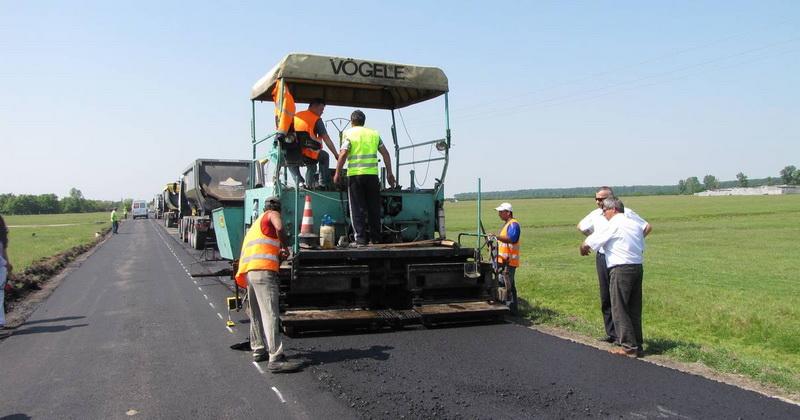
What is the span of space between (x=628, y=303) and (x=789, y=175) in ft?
594

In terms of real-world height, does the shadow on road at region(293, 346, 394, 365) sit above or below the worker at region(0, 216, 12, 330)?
below

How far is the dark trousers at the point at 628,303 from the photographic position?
20.5 ft

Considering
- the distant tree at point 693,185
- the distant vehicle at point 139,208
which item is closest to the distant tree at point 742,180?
the distant tree at point 693,185

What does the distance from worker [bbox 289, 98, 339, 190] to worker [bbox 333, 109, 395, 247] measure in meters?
0.27

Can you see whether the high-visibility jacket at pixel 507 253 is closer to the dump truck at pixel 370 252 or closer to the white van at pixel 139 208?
the dump truck at pixel 370 252

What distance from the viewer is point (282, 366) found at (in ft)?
18.8

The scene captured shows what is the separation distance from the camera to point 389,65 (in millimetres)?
8094

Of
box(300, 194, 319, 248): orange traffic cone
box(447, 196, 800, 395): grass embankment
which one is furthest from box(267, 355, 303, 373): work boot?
box(447, 196, 800, 395): grass embankment

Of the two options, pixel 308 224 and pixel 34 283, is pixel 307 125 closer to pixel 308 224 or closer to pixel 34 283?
pixel 308 224

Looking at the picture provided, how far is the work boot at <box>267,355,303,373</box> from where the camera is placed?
5701 millimetres

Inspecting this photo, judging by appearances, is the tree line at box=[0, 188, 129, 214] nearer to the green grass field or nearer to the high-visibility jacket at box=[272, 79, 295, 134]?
the green grass field

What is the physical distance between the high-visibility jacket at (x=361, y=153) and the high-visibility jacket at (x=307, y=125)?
20.7 inches

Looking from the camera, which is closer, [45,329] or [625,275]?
[625,275]

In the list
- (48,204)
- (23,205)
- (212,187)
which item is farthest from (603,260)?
(48,204)
